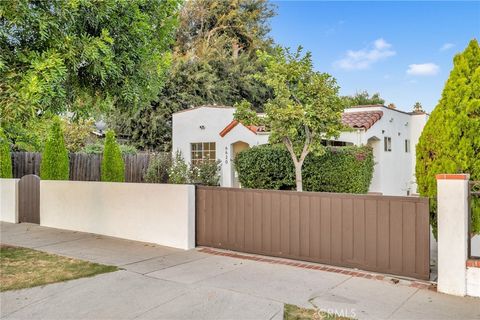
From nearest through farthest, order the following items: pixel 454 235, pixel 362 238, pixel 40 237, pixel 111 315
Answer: pixel 111 315 < pixel 454 235 < pixel 362 238 < pixel 40 237

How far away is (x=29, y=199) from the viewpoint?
10578 mm

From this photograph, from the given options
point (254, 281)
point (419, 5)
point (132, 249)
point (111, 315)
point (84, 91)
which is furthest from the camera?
point (419, 5)

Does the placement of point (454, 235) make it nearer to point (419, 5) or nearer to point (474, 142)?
point (474, 142)

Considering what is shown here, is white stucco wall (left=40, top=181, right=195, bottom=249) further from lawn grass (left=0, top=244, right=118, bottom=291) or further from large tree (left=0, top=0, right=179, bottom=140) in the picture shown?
large tree (left=0, top=0, right=179, bottom=140)

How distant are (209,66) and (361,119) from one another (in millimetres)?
13196

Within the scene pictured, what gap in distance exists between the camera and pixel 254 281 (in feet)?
17.4

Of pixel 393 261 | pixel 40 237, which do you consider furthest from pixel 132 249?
pixel 393 261

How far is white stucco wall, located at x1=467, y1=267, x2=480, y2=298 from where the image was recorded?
15.3 ft

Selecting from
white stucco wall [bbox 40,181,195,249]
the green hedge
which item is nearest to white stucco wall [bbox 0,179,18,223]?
white stucco wall [bbox 40,181,195,249]

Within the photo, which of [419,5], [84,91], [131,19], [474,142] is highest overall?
[419,5]

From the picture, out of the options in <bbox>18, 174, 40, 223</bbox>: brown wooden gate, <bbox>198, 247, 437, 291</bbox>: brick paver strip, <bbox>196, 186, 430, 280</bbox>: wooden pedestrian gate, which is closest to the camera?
<bbox>198, 247, 437, 291</bbox>: brick paver strip

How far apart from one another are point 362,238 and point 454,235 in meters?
1.31

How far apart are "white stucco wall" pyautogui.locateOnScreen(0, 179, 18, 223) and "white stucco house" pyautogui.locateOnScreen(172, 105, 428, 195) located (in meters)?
6.46

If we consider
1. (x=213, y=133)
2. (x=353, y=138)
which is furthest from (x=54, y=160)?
(x=353, y=138)
